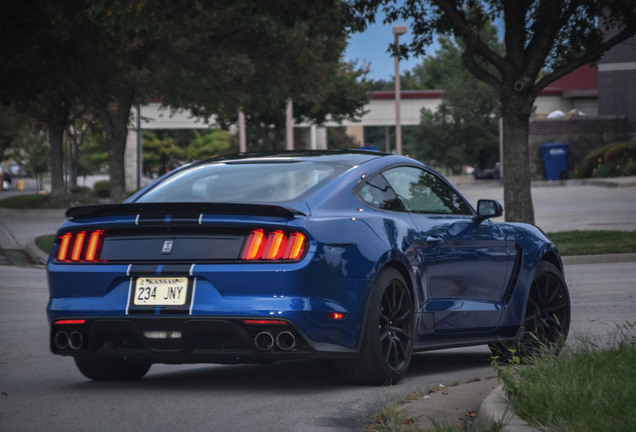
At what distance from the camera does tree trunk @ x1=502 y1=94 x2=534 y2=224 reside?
20.0 m

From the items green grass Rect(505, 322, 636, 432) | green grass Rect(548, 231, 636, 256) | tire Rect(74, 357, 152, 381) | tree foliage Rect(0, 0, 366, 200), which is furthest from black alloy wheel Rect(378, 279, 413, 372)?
tree foliage Rect(0, 0, 366, 200)

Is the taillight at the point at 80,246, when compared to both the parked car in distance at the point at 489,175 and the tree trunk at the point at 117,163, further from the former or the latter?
the parked car in distance at the point at 489,175

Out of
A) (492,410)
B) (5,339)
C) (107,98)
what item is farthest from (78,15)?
(492,410)

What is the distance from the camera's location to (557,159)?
51.4 metres

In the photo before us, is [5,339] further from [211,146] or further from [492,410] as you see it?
[211,146]

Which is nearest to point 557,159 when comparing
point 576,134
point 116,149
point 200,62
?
point 576,134

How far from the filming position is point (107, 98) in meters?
32.7

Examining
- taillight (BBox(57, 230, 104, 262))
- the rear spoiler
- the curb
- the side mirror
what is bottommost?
the curb

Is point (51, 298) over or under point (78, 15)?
under

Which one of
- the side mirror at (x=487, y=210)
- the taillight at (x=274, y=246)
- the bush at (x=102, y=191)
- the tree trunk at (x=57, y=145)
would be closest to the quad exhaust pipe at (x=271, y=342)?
the taillight at (x=274, y=246)

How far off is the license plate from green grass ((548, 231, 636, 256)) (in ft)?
41.7

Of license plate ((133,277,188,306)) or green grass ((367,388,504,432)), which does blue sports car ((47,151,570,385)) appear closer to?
license plate ((133,277,188,306))

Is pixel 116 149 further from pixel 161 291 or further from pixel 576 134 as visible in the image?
pixel 576 134

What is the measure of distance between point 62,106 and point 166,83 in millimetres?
14762
